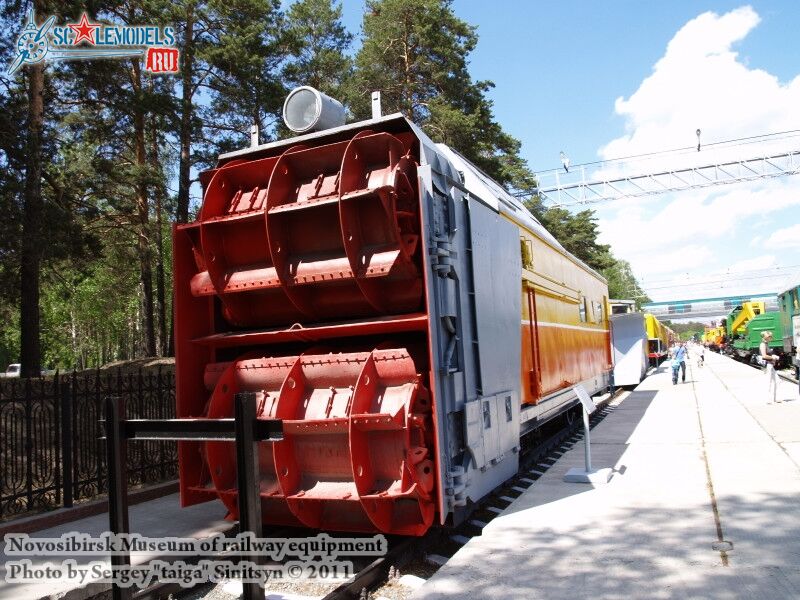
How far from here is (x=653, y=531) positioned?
5.05 metres

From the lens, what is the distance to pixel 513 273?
6559mm

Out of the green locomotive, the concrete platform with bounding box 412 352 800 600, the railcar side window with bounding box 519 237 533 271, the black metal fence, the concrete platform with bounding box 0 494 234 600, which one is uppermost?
the railcar side window with bounding box 519 237 533 271

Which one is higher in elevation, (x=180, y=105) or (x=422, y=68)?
(x=422, y=68)

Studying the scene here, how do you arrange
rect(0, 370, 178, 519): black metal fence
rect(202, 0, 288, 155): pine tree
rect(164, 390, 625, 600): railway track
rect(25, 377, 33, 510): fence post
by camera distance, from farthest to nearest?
1. rect(202, 0, 288, 155): pine tree
2. rect(0, 370, 178, 519): black metal fence
3. rect(25, 377, 33, 510): fence post
4. rect(164, 390, 625, 600): railway track

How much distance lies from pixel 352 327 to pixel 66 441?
14.8 feet

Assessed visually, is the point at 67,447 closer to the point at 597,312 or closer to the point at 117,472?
the point at 117,472

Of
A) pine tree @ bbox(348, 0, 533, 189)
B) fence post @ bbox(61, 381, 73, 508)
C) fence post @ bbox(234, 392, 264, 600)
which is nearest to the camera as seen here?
fence post @ bbox(234, 392, 264, 600)

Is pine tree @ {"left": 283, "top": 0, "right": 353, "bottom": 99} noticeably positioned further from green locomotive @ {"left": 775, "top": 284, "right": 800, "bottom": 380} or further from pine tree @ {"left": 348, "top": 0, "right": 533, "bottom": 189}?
green locomotive @ {"left": 775, "top": 284, "right": 800, "bottom": 380}

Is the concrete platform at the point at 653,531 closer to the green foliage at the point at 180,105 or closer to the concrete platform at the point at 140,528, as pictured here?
the concrete platform at the point at 140,528

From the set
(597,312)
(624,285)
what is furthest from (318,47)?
(624,285)

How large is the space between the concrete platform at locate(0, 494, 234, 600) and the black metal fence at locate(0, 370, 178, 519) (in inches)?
23.6

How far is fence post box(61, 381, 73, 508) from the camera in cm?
729

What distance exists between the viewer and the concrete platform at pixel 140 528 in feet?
15.7

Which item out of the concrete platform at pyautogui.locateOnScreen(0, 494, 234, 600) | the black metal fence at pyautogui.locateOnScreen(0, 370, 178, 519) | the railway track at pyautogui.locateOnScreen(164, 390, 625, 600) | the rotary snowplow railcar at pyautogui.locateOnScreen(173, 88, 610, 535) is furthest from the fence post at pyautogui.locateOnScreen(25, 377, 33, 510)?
the railway track at pyautogui.locateOnScreen(164, 390, 625, 600)
